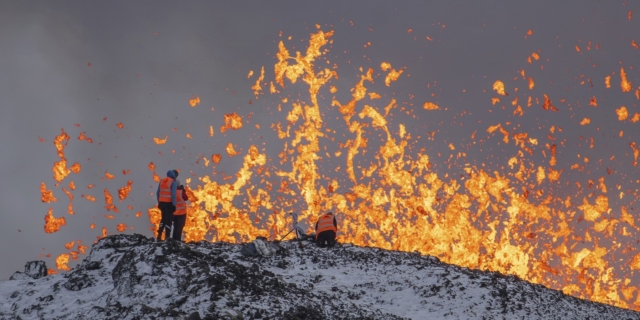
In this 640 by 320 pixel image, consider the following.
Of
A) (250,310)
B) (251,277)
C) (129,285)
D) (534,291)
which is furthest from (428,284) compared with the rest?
(129,285)

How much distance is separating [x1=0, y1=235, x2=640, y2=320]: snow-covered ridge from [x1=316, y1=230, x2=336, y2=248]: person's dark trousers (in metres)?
1.39

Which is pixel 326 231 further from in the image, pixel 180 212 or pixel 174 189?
pixel 174 189

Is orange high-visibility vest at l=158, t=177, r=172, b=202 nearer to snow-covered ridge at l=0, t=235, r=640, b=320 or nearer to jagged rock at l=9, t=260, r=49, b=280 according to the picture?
snow-covered ridge at l=0, t=235, r=640, b=320

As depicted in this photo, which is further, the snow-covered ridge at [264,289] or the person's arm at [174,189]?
the person's arm at [174,189]

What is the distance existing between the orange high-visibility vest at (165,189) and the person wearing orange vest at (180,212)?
30 cm

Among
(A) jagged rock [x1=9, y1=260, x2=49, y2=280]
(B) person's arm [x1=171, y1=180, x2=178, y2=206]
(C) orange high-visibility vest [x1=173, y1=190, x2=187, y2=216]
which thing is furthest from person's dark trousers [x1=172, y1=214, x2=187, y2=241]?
(A) jagged rock [x1=9, y1=260, x2=49, y2=280]

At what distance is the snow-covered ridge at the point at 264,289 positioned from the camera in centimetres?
1088

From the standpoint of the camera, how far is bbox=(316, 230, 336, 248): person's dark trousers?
64.6 feet

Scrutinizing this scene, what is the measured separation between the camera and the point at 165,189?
17344 millimetres

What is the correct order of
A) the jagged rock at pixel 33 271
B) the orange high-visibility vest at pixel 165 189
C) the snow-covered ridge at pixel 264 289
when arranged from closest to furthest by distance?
1. the snow-covered ridge at pixel 264 289
2. the jagged rock at pixel 33 271
3. the orange high-visibility vest at pixel 165 189

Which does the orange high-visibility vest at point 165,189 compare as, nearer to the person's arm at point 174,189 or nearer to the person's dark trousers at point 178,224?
the person's arm at point 174,189

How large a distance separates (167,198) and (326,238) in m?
5.66

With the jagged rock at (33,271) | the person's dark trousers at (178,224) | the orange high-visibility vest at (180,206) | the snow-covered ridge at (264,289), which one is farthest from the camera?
the person's dark trousers at (178,224)

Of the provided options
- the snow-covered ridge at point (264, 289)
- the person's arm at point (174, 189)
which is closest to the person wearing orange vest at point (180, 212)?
the person's arm at point (174, 189)
